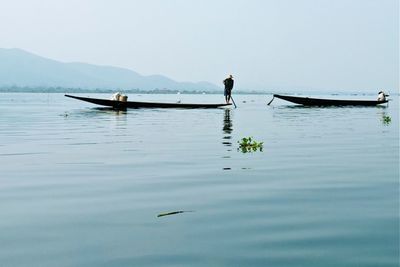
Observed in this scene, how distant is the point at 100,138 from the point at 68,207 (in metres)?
10.7

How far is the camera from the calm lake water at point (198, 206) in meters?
5.16

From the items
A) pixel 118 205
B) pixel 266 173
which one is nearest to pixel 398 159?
pixel 266 173

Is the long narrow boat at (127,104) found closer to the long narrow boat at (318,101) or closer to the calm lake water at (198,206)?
the long narrow boat at (318,101)

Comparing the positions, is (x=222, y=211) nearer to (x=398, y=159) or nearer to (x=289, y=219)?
(x=289, y=219)

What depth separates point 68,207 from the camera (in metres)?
7.32

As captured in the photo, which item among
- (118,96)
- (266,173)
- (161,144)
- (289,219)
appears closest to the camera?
(289,219)

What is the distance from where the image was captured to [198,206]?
740 cm

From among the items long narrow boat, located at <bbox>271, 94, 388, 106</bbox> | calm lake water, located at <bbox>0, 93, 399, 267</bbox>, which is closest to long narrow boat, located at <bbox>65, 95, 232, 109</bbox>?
long narrow boat, located at <bbox>271, 94, 388, 106</bbox>

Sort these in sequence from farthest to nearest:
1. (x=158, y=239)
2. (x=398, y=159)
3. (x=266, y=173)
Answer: (x=398, y=159)
(x=266, y=173)
(x=158, y=239)

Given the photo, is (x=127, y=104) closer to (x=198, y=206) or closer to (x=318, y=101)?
(x=318, y=101)

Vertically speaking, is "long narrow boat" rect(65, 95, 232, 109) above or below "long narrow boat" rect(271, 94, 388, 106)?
below

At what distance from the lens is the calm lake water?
516 centimetres

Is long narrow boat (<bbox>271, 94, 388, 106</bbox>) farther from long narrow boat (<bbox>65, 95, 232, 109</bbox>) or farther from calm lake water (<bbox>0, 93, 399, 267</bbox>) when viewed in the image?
calm lake water (<bbox>0, 93, 399, 267</bbox>)

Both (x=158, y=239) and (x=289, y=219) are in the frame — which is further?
(x=289, y=219)
